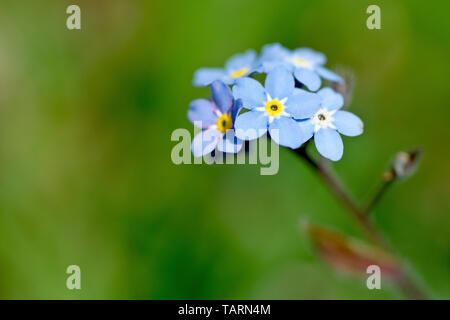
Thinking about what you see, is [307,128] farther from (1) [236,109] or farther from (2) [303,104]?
(1) [236,109]

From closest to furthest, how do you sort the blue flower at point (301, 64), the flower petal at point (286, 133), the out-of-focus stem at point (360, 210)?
the flower petal at point (286, 133), the blue flower at point (301, 64), the out-of-focus stem at point (360, 210)

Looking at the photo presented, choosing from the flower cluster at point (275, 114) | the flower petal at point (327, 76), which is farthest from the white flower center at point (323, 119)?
the flower petal at point (327, 76)

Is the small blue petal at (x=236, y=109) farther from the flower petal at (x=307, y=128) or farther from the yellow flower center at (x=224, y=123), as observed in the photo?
the flower petal at (x=307, y=128)

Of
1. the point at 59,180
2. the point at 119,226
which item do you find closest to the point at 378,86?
the point at 119,226

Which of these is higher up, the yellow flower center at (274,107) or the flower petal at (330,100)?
the flower petal at (330,100)

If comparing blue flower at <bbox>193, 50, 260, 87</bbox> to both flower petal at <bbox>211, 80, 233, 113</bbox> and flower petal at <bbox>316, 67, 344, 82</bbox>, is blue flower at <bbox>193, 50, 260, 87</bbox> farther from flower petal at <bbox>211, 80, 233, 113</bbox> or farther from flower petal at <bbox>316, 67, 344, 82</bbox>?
flower petal at <bbox>316, 67, 344, 82</bbox>

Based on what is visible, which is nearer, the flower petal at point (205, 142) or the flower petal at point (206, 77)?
the flower petal at point (205, 142)
